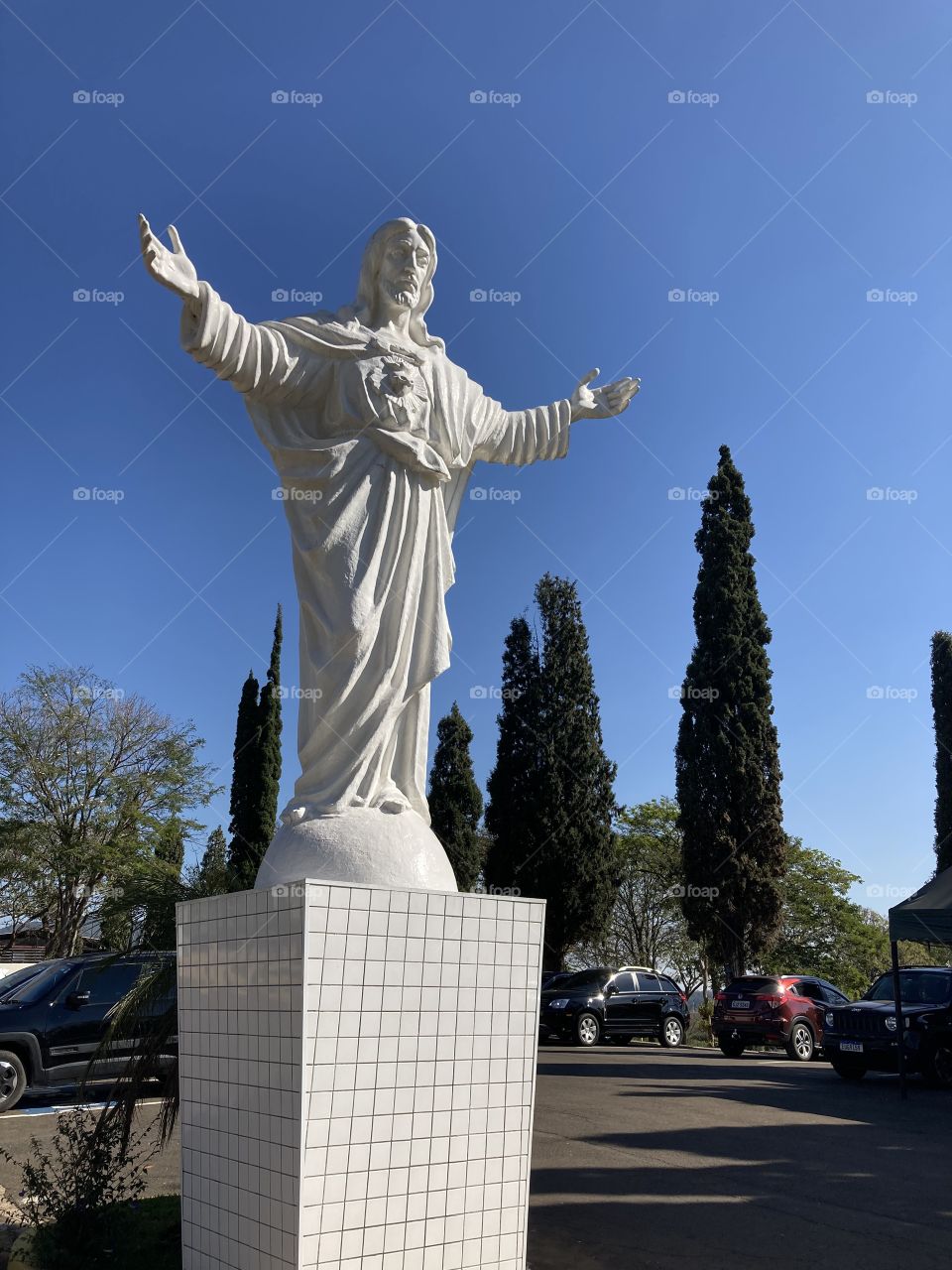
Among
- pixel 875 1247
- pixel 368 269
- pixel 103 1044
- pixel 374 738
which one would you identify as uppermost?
pixel 368 269

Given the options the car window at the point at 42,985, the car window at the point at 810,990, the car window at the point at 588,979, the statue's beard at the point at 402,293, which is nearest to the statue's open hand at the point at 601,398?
the statue's beard at the point at 402,293

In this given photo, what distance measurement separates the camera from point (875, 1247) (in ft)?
16.4

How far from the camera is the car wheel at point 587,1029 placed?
18.1 meters

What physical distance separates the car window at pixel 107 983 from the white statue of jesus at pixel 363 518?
23.0 feet

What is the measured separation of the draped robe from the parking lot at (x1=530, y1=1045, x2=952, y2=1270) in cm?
255

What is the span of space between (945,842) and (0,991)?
25920mm

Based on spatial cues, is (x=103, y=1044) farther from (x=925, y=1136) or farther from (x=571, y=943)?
(x=571, y=943)

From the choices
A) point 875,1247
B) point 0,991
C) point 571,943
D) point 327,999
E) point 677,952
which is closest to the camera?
point 327,999

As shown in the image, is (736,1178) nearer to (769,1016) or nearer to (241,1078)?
(241,1078)

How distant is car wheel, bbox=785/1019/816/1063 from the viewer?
16.7 m

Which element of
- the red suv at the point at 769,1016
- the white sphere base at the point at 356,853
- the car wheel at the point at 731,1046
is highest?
the white sphere base at the point at 356,853

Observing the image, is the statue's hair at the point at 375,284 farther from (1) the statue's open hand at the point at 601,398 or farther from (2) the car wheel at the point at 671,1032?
(2) the car wheel at the point at 671,1032

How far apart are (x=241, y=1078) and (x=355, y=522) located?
2409 mm

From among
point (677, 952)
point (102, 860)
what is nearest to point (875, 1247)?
point (102, 860)
